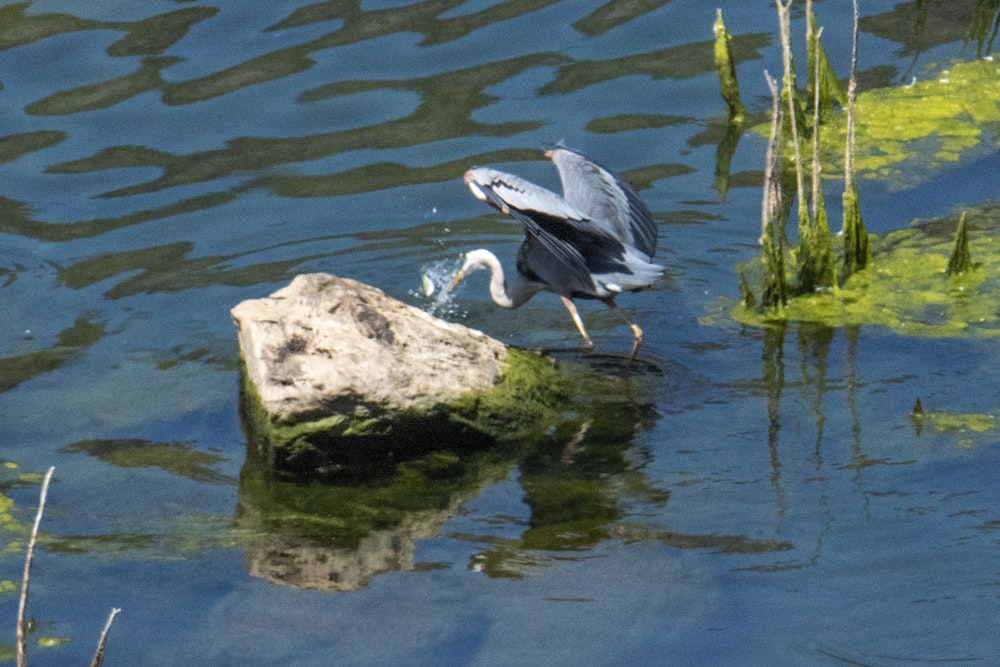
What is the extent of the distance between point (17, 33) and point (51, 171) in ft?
6.81

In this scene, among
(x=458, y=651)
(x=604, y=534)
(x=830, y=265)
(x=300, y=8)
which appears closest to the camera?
(x=458, y=651)

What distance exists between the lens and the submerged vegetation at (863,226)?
659 centimetres

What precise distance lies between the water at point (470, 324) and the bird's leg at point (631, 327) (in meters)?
0.09

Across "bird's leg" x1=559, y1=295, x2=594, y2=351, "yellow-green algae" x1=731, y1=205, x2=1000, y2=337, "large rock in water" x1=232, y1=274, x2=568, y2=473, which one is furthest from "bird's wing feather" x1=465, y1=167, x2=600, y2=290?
"yellow-green algae" x1=731, y1=205, x2=1000, y2=337

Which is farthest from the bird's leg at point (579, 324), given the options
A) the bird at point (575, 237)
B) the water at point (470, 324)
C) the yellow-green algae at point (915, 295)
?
the yellow-green algae at point (915, 295)

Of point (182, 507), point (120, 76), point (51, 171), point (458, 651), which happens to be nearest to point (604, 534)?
point (458, 651)

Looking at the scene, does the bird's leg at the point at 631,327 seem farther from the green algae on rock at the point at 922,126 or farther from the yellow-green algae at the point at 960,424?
the green algae on rock at the point at 922,126

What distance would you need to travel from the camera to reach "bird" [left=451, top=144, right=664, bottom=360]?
20.9 ft

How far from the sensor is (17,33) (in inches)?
413

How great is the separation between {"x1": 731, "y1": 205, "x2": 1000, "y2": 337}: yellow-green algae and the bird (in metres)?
0.62

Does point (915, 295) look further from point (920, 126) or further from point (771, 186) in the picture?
point (920, 126)

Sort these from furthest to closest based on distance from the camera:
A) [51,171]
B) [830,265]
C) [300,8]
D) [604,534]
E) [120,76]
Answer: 1. [300,8]
2. [120,76]
3. [51,171]
4. [830,265]
5. [604,534]

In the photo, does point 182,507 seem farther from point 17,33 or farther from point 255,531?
point 17,33

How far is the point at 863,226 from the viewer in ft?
22.8
